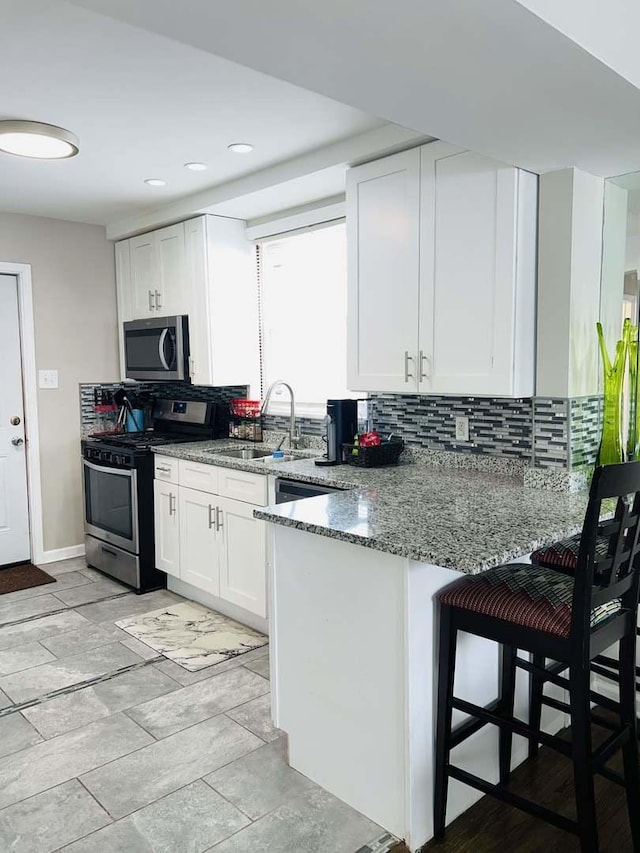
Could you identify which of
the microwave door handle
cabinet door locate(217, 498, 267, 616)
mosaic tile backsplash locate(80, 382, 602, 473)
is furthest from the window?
cabinet door locate(217, 498, 267, 616)

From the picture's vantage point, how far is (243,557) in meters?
3.33

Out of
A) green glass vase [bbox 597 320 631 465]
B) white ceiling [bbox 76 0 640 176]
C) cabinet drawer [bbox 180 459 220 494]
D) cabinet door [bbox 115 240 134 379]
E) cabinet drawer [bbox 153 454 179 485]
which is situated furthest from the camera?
cabinet door [bbox 115 240 134 379]

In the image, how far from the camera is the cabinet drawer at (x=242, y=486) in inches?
125

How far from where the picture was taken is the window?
370cm

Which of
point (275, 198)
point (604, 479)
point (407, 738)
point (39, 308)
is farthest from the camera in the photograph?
point (39, 308)

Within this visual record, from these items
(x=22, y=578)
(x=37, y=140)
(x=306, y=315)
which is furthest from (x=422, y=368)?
(x=22, y=578)

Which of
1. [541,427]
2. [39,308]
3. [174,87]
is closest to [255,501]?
[541,427]

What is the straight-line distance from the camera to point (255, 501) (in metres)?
3.22

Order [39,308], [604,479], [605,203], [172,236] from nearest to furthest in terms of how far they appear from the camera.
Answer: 1. [604,479]
2. [605,203]
3. [172,236]
4. [39,308]

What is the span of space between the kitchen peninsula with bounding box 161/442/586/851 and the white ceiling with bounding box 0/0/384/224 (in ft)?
4.64

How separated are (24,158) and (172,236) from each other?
1101 mm

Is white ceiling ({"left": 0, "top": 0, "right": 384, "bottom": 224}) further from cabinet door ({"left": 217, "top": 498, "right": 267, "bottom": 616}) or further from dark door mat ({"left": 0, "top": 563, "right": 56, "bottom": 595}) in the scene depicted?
dark door mat ({"left": 0, "top": 563, "right": 56, "bottom": 595})

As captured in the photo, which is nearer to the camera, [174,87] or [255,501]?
[174,87]

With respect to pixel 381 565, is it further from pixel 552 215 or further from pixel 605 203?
pixel 605 203
